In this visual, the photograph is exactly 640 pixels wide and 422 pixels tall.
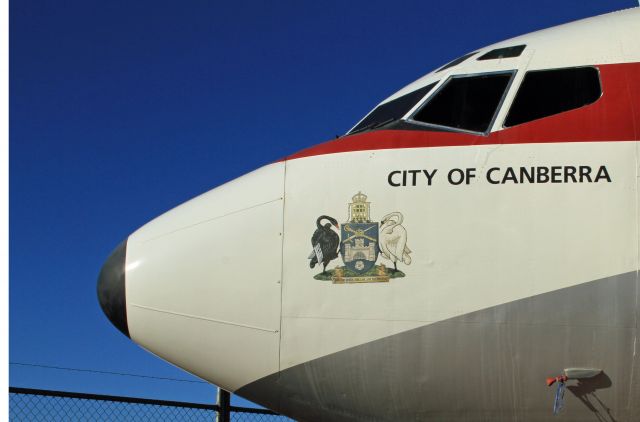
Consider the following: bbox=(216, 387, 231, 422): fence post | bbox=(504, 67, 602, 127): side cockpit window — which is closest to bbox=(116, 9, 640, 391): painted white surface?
bbox=(504, 67, 602, 127): side cockpit window

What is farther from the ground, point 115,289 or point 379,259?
point 379,259

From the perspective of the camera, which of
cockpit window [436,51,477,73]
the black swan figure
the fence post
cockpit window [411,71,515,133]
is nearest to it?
→ the black swan figure

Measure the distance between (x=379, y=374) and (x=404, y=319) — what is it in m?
0.46

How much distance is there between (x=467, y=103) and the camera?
689 cm

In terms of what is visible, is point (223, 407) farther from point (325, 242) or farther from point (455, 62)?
point (455, 62)

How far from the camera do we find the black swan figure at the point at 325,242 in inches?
254

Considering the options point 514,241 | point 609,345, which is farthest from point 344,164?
point 609,345

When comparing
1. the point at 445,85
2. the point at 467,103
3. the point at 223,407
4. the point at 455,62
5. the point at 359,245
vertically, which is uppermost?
the point at 455,62

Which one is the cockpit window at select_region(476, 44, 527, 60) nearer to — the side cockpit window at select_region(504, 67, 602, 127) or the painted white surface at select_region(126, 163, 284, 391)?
the side cockpit window at select_region(504, 67, 602, 127)

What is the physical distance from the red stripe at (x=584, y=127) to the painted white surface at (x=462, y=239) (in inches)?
2.9

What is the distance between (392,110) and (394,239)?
1.45 m

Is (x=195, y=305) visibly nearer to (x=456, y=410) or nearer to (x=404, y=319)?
(x=404, y=319)

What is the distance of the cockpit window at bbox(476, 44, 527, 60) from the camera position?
7016mm

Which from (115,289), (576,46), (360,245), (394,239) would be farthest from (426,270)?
(115,289)
